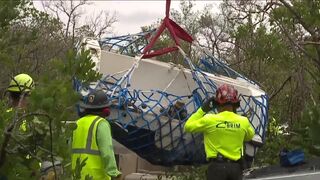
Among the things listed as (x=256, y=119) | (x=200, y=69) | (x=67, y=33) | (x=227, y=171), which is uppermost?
(x=67, y=33)

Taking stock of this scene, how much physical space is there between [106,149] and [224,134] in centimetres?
134

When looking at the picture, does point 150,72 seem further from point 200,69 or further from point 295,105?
point 295,105

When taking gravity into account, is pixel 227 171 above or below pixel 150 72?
below

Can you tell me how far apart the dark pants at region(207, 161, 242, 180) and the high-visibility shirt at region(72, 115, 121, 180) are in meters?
1.15

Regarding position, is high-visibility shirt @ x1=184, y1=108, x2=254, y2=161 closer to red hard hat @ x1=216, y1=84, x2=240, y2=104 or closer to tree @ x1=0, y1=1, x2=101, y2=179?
red hard hat @ x1=216, y1=84, x2=240, y2=104

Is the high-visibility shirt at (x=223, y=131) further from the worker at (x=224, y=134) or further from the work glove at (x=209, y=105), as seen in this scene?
the work glove at (x=209, y=105)

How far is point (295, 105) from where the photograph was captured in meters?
9.80

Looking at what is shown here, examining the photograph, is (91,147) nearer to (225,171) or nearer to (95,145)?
(95,145)

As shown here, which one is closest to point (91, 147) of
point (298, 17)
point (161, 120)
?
point (161, 120)

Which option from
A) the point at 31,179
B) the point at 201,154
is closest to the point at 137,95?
the point at 201,154

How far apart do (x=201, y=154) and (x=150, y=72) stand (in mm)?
1966

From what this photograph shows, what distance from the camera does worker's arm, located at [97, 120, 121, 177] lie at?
4.83 m

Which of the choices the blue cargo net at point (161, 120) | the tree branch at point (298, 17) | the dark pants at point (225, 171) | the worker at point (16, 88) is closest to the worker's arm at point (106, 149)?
the worker at point (16, 88)

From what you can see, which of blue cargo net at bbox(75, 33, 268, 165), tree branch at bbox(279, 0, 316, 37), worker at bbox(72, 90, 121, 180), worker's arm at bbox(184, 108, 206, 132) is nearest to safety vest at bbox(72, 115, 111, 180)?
worker at bbox(72, 90, 121, 180)
